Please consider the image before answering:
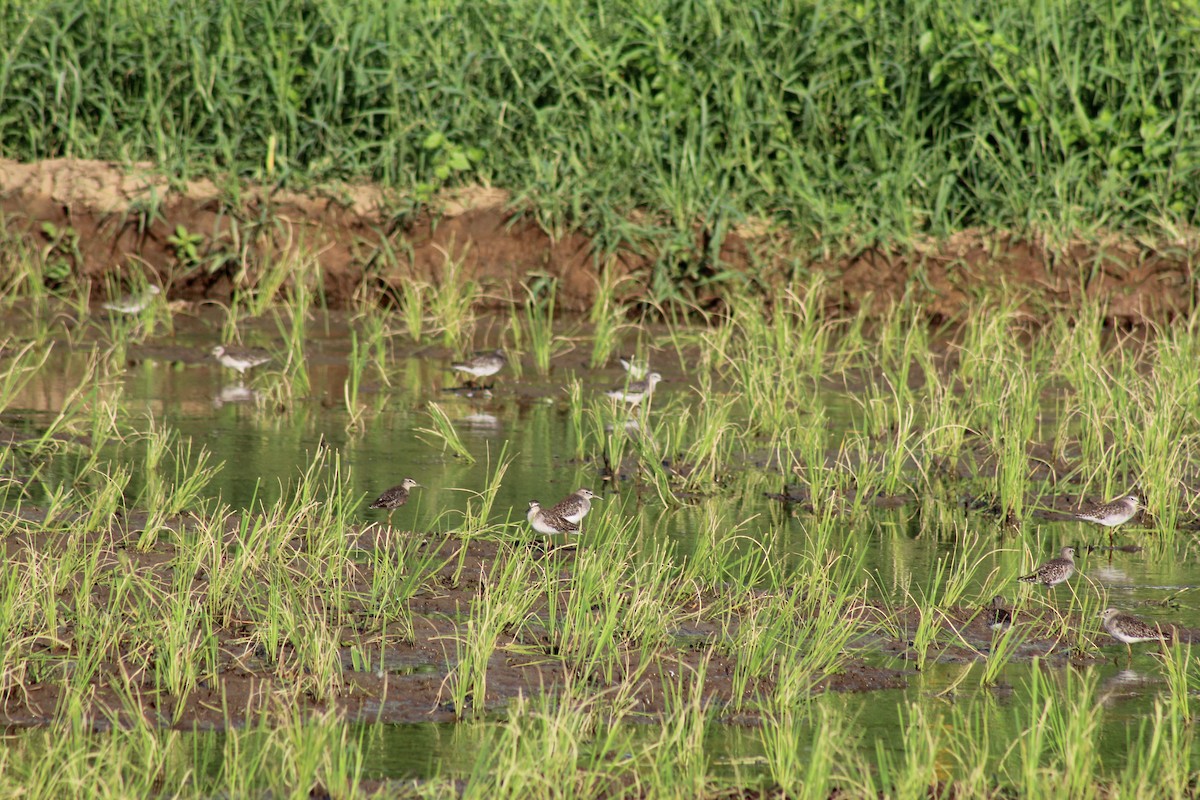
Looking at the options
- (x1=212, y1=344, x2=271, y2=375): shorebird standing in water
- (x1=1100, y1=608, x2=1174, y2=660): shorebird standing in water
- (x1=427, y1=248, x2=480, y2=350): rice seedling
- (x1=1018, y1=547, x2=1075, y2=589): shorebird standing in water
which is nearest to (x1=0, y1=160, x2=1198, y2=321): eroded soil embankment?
(x1=427, y1=248, x2=480, y2=350): rice seedling

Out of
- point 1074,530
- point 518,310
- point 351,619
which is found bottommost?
point 518,310

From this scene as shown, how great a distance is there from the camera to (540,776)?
4.71 m

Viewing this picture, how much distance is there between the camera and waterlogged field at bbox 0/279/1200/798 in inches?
196

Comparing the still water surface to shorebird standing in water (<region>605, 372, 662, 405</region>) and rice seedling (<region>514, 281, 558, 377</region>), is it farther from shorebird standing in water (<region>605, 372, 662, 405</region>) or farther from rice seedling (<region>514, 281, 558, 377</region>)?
shorebird standing in water (<region>605, 372, 662, 405</region>)

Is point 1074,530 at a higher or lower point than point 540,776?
lower

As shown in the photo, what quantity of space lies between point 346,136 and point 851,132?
419 centimetres

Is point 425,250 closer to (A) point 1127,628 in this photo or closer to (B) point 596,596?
(B) point 596,596

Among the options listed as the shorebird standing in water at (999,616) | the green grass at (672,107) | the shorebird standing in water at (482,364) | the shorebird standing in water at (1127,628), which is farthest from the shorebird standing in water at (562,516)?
the green grass at (672,107)

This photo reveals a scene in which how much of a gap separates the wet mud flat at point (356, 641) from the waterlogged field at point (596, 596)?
0.02 m

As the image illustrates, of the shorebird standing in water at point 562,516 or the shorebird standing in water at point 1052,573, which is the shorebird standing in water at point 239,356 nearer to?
the shorebird standing in water at point 562,516

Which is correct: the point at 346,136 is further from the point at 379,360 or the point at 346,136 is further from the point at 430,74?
the point at 379,360

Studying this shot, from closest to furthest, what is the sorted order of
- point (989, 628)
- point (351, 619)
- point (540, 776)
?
point (540, 776)
point (351, 619)
point (989, 628)

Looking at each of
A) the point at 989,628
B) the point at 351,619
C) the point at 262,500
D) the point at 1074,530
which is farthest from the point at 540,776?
the point at 1074,530

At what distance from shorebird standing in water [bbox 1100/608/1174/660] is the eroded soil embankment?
7.52 metres
